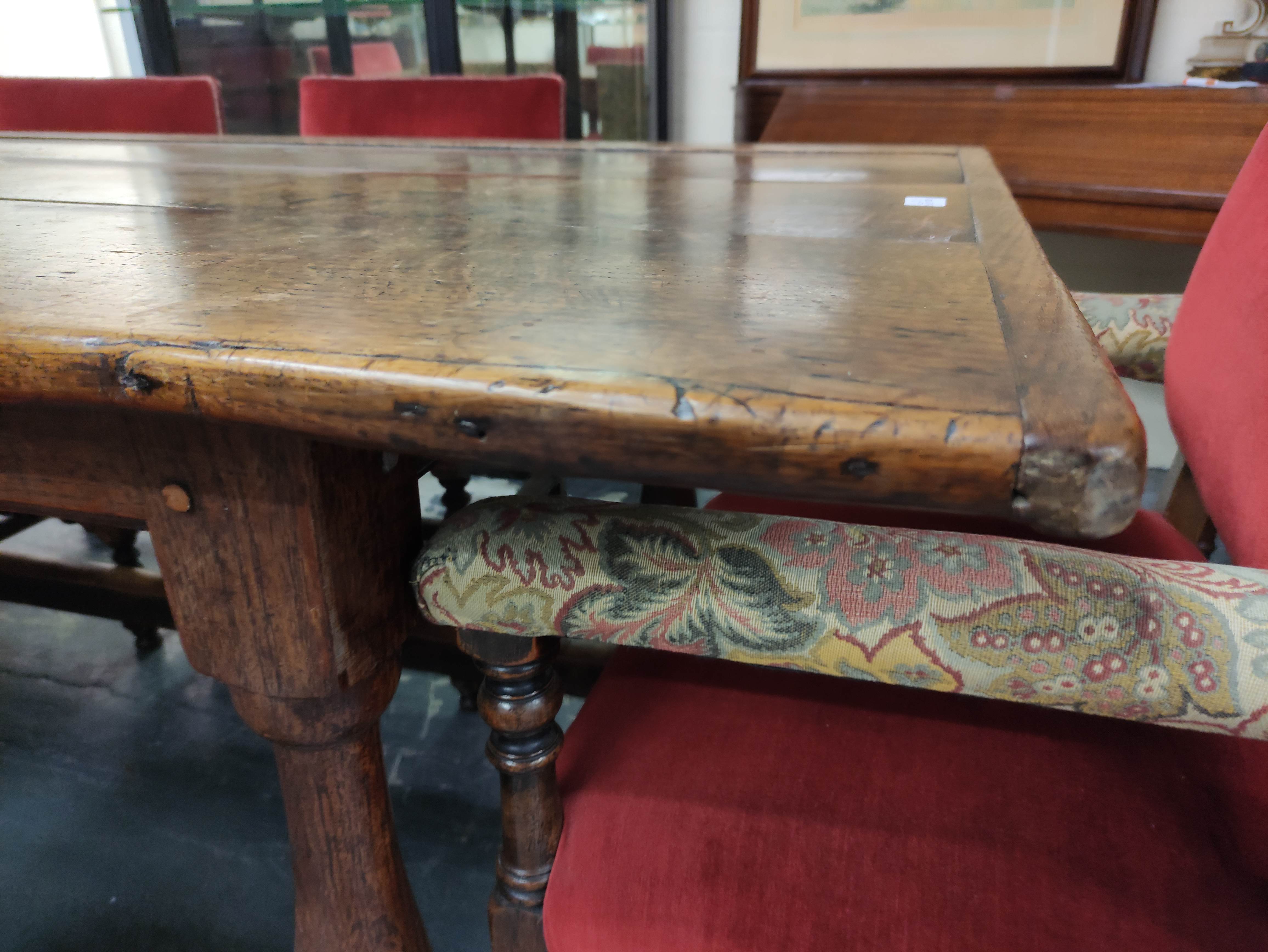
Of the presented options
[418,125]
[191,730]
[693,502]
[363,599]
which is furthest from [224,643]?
[418,125]

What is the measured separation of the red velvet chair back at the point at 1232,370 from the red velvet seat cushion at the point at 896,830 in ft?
0.49

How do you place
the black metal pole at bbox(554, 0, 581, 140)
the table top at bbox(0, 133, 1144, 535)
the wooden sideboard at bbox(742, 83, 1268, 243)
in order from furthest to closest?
1. the black metal pole at bbox(554, 0, 581, 140)
2. the wooden sideboard at bbox(742, 83, 1268, 243)
3. the table top at bbox(0, 133, 1144, 535)

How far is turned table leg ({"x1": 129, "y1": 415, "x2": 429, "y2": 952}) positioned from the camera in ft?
1.32

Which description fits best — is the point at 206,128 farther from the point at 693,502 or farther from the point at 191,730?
the point at 693,502

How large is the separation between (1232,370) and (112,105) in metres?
2.00

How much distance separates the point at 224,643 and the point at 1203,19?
7.51 feet

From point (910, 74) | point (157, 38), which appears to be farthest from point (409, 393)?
point (157, 38)

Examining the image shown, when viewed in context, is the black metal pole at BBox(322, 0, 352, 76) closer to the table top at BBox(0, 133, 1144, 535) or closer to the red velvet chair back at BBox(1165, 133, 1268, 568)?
the table top at BBox(0, 133, 1144, 535)

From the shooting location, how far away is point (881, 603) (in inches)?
14.9

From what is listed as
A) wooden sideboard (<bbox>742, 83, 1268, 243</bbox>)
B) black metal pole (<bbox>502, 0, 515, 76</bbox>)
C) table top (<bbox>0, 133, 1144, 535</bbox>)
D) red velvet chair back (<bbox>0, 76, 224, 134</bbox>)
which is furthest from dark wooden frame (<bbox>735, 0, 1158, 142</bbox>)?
table top (<bbox>0, 133, 1144, 535</bbox>)

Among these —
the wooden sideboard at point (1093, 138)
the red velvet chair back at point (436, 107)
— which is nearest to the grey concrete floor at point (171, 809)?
the red velvet chair back at point (436, 107)

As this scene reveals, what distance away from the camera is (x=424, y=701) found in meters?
1.29

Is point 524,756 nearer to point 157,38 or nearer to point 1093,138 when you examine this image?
point 1093,138

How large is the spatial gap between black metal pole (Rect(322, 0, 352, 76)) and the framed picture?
1.51 m
